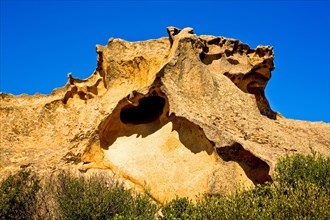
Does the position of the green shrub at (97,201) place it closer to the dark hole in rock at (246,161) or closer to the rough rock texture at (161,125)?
the rough rock texture at (161,125)

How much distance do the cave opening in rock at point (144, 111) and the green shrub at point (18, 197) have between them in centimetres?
753

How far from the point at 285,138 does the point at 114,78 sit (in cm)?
1149

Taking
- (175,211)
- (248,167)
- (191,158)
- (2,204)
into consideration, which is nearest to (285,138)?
(248,167)

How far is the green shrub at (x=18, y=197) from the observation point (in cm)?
2362

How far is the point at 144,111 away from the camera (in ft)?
100

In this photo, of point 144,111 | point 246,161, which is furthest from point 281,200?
point 144,111

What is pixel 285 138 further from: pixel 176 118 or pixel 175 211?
pixel 175 211

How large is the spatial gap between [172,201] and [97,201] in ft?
12.3

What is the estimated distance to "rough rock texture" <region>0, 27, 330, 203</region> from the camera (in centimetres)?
2502

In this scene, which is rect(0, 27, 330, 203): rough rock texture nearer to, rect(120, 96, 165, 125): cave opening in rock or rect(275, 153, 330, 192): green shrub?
rect(120, 96, 165, 125): cave opening in rock

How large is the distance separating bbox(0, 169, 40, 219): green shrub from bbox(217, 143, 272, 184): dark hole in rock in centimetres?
1006

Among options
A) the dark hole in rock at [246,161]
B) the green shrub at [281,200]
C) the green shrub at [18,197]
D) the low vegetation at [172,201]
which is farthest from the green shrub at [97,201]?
the dark hole in rock at [246,161]

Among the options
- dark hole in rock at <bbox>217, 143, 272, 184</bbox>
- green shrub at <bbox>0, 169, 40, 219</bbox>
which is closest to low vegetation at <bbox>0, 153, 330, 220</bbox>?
green shrub at <bbox>0, 169, 40, 219</bbox>

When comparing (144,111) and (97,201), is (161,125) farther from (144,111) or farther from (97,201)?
(97,201)
